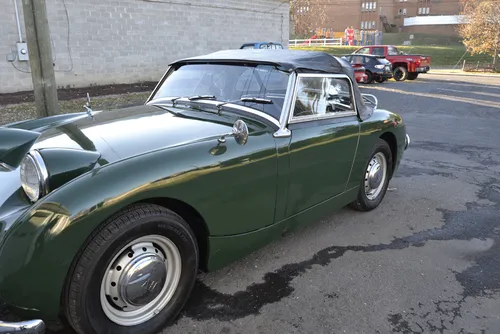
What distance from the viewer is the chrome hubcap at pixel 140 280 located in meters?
2.18

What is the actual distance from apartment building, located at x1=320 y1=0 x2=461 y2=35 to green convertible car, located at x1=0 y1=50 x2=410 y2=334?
79503 mm

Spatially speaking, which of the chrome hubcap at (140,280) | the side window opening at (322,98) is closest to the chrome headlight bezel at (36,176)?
the chrome hubcap at (140,280)

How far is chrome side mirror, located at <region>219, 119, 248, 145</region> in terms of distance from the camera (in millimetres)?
2564

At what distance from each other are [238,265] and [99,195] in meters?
1.51

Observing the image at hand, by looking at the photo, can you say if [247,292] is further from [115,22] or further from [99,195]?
[115,22]

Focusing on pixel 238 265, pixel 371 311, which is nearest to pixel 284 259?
pixel 238 265

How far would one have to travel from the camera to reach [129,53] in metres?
15.7

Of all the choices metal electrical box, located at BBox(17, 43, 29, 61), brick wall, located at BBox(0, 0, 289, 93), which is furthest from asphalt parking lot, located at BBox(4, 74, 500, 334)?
brick wall, located at BBox(0, 0, 289, 93)

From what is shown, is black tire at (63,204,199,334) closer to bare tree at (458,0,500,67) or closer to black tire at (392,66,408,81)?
black tire at (392,66,408,81)

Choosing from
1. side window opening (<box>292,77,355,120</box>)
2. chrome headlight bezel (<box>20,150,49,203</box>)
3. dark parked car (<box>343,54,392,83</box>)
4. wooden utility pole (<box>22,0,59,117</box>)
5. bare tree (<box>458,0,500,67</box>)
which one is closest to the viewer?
chrome headlight bezel (<box>20,150,49,203</box>)

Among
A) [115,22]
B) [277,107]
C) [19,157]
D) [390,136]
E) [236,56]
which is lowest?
[390,136]

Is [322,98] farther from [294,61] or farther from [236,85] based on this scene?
[236,85]

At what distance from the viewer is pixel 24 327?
1762 mm

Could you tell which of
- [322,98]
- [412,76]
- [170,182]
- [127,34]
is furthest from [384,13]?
[170,182]
